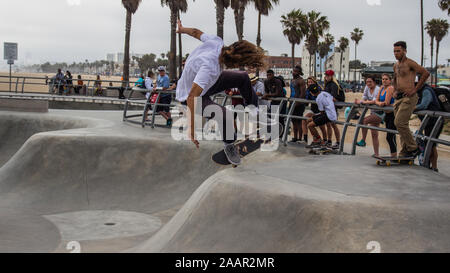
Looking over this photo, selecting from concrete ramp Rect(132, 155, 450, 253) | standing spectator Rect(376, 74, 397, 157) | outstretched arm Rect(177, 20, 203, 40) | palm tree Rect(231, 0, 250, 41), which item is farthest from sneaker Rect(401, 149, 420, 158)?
palm tree Rect(231, 0, 250, 41)

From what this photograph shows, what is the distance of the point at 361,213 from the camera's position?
12.3ft

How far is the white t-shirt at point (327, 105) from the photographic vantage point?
26.6 feet

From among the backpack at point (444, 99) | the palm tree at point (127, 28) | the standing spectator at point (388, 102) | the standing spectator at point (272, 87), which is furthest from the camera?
the palm tree at point (127, 28)

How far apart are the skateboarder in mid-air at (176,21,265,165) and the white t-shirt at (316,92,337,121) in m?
3.06

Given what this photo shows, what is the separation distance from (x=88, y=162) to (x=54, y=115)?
248 inches

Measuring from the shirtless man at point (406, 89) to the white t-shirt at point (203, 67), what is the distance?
8.74 ft

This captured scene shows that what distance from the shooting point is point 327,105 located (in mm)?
8117

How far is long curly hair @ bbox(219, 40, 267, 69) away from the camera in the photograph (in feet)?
16.9

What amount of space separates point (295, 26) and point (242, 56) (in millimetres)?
48200

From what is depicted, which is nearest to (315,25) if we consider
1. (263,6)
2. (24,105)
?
(263,6)

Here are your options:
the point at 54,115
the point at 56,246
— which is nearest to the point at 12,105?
the point at 54,115

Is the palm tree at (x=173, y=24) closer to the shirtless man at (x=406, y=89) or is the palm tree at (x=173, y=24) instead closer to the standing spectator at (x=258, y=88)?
the standing spectator at (x=258, y=88)

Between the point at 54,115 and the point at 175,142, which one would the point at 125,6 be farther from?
the point at 175,142

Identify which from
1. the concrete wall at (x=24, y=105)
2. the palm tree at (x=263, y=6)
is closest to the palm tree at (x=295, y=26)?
the palm tree at (x=263, y=6)
